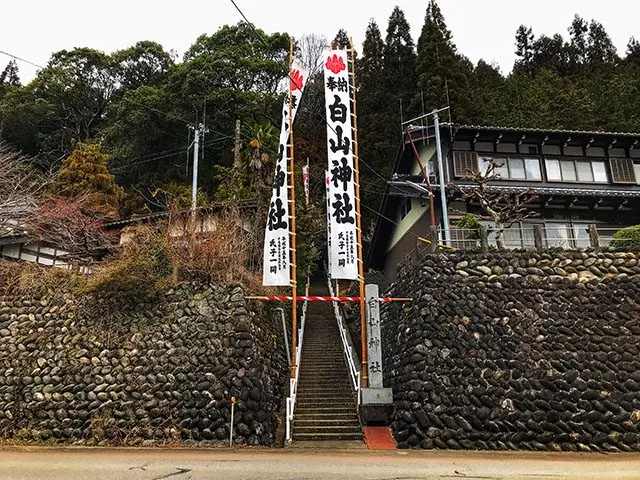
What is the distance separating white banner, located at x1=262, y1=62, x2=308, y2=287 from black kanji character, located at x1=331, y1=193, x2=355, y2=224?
135cm

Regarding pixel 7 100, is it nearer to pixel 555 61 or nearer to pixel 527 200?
pixel 527 200

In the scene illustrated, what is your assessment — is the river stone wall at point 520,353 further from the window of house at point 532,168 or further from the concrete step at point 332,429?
the window of house at point 532,168

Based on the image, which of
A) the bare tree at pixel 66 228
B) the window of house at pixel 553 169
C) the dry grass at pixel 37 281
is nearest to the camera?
the dry grass at pixel 37 281

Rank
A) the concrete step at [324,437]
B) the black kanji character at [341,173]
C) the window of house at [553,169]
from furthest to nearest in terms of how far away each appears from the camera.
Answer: the window of house at [553,169] < the black kanji character at [341,173] < the concrete step at [324,437]

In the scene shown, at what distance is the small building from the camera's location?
707 inches

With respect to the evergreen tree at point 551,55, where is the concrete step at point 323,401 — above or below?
below

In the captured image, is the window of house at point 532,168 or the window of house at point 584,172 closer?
the window of house at point 532,168

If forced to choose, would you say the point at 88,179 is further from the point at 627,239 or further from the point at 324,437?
the point at 627,239

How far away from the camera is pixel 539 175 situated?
1973 cm

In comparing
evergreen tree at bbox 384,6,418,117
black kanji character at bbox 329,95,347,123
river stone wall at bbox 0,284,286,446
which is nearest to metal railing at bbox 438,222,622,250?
black kanji character at bbox 329,95,347,123

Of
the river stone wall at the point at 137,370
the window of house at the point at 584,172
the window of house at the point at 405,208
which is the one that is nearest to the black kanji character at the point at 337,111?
the river stone wall at the point at 137,370

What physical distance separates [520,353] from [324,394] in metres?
5.41

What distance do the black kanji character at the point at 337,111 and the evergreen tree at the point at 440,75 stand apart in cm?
1691

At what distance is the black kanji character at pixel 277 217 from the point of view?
39.7ft
